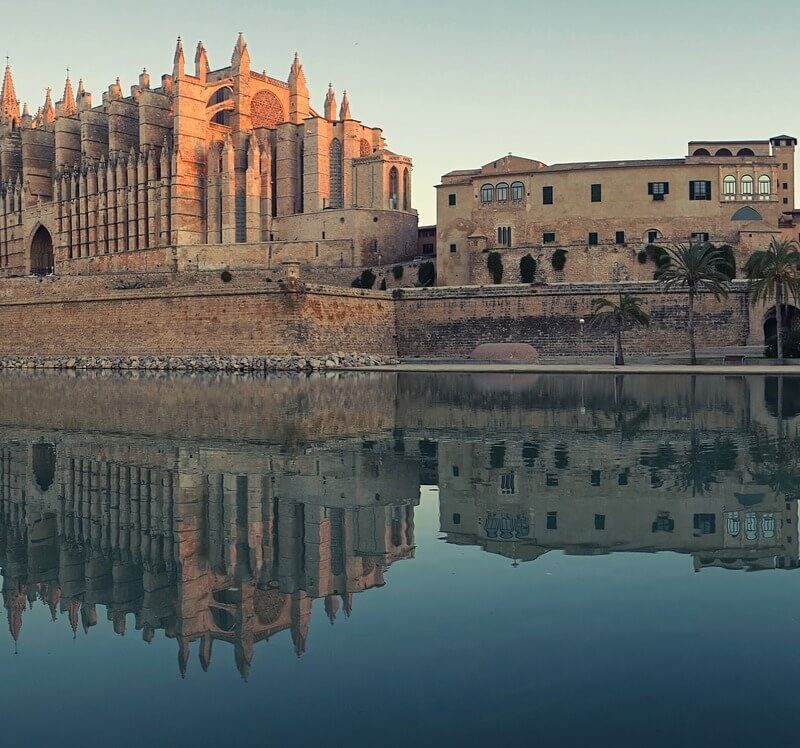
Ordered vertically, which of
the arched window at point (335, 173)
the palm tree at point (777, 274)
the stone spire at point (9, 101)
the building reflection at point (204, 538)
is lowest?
the building reflection at point (204, 538)

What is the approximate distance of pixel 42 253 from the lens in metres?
81.2

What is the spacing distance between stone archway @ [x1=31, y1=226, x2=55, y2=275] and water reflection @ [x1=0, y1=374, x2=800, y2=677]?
61823 millimetres

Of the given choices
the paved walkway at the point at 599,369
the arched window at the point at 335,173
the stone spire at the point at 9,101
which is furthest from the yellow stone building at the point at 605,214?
the stone spire at the point at 9,101

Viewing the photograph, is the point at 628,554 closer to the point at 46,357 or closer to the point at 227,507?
the point at 227,507

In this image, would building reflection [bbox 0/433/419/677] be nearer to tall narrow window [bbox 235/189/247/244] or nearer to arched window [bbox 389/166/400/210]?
arched window [bbox 389/166/400/210]

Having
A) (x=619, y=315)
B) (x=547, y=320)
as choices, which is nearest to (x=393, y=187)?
(x=547, y=320)

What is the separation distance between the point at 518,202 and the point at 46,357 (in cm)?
2967

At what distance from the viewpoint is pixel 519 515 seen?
35.6 feet

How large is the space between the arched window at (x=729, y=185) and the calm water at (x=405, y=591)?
1497 inches

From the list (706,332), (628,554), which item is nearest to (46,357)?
(706,332)

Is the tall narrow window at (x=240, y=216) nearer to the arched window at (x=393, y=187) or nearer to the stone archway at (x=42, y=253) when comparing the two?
the arched window at (x=393, y=187)

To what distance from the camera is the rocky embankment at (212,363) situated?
4588 centimetres

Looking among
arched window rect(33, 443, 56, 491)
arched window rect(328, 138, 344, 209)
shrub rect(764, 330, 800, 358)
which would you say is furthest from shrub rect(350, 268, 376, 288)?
arched window rect(33, 443, 56, 491)

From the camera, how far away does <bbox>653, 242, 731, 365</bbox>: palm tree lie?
42406mm
